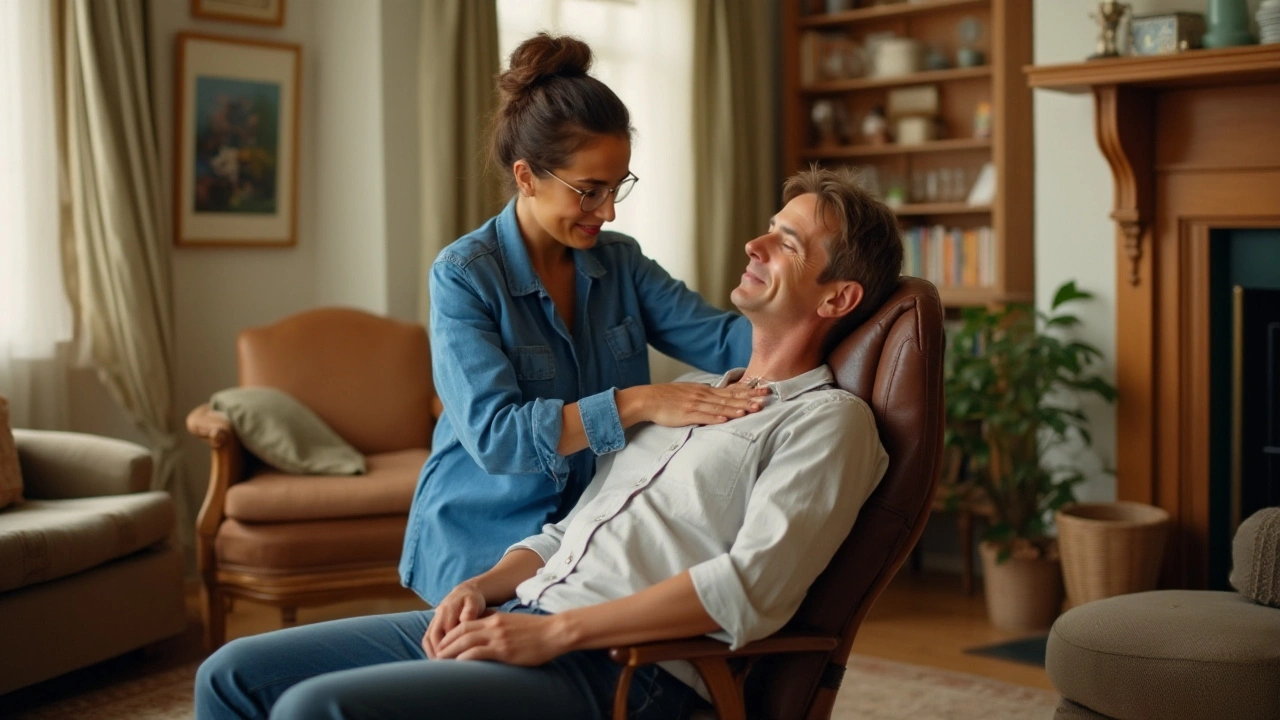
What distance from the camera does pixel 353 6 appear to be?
4.64 meters

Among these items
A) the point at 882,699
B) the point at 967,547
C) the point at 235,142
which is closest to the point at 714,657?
the point at 882,699

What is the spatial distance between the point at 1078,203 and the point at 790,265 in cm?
239

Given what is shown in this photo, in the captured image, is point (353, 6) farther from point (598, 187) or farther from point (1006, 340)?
point (598, 187)

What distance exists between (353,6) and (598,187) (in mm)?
2905

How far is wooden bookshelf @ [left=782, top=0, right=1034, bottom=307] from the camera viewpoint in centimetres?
470

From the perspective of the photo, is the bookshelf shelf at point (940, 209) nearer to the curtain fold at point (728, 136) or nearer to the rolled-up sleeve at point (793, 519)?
the curtain fold at point (728, 136)

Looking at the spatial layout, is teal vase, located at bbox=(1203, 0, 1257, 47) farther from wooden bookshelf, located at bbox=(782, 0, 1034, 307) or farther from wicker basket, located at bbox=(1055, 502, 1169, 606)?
wicker basket, located at bbox=(1055, 502, 1169, 606)

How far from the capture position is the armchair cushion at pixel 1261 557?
235 centimetres

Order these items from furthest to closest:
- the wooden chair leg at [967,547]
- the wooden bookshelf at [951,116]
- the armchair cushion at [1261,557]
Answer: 1. the wooden bookshelf at [951,116]
2. the wooden chair leg at [967,547]
3. the armchair cushion at [1261,557]

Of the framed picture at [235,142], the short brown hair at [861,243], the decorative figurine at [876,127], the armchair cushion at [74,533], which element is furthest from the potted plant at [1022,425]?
the framed picture at [235,142]

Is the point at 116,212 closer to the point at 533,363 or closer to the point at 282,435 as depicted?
the point at 282,435

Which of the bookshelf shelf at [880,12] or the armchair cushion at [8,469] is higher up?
the bookshelf shelf at [880,12]

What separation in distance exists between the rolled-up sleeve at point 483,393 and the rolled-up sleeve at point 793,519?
32 centimetres

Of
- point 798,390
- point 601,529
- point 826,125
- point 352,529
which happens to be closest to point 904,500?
point 798,390
